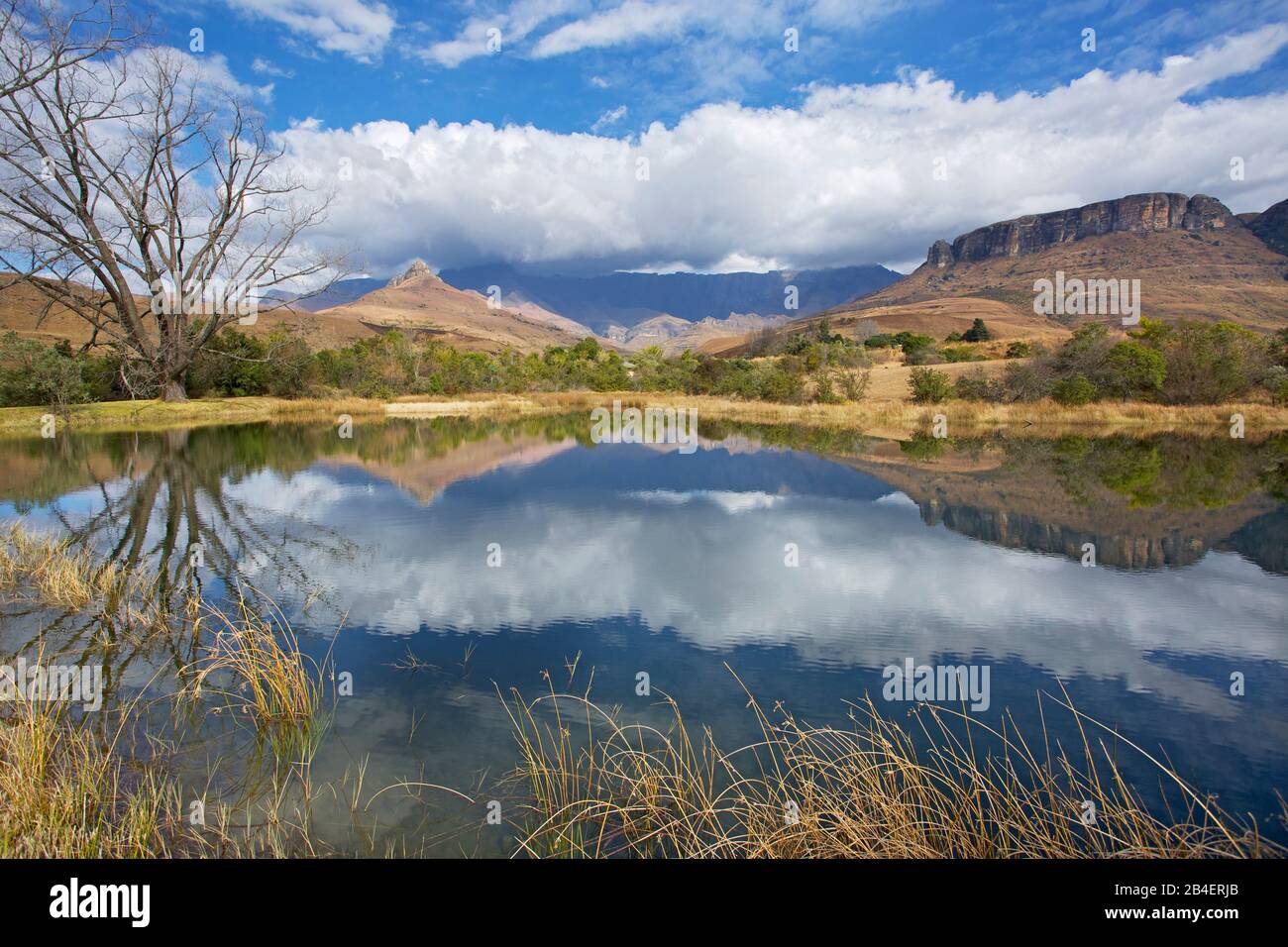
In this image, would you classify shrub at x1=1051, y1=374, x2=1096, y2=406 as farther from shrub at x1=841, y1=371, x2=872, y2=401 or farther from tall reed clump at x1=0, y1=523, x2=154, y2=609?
tall reed clump at x1=0, y1=523, x2=154, y2=609

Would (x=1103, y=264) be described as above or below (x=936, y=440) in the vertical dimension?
above

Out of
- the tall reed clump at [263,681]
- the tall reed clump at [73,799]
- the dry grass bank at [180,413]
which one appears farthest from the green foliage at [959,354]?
the tall reed clump at [73,799]

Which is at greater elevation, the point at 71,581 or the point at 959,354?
the point at 959,354

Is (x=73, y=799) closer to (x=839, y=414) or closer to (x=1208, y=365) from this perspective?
(x=839, y=414)

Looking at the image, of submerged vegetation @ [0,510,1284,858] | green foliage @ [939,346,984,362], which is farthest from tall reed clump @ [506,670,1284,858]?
green foliage @ [939,346,984,362]

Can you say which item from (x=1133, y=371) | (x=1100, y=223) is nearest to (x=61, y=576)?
(x=1133, y=371)

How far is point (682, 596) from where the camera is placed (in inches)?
324

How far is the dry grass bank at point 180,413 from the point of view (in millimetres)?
26844

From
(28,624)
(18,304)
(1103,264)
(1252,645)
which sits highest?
(1103,264)

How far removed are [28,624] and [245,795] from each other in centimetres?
459

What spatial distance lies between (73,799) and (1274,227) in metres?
166
